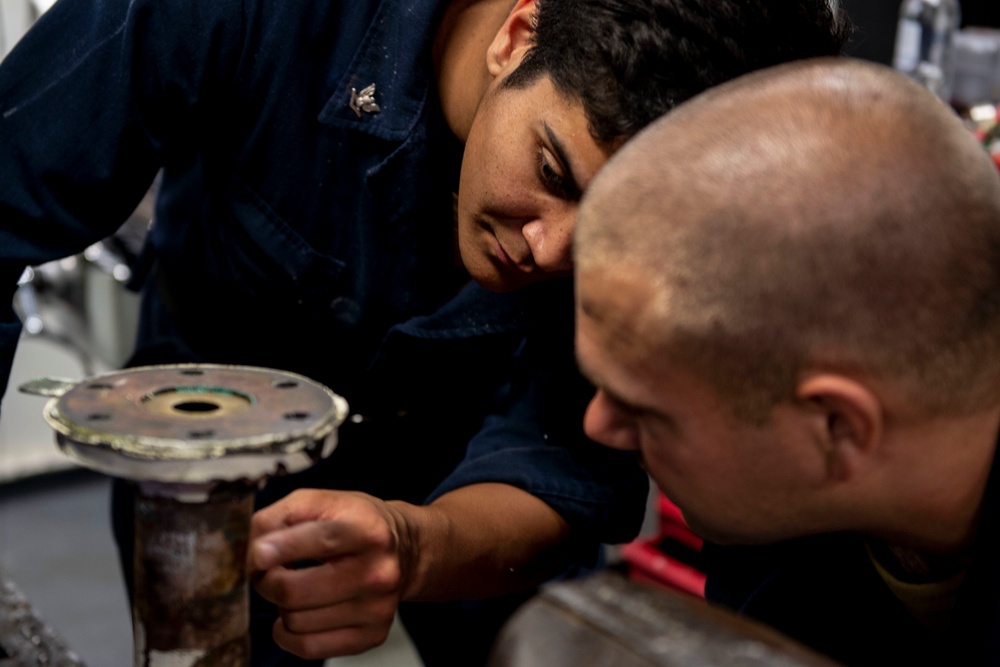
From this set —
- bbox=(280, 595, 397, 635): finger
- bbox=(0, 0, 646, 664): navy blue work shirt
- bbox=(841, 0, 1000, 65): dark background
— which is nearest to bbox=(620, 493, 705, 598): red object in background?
bbox=(0, 0, 646, 664): navy blue work shirt

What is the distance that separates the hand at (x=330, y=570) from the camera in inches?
35.8

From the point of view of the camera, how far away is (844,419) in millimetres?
852

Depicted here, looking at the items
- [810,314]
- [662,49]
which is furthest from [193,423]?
[662,49]

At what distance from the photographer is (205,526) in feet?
2.42

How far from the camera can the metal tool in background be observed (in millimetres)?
690

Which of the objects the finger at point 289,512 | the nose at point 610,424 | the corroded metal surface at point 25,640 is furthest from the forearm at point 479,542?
the corroded metal surface at point 25,640

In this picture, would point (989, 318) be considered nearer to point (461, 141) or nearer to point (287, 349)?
point (461, 141)

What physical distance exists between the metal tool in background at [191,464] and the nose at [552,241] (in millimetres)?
354

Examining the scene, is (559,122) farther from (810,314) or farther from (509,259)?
(810,314)

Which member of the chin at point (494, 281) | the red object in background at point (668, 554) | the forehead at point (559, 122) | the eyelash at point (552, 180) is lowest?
the red object in background at point (668, 554)

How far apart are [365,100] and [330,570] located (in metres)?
0.56

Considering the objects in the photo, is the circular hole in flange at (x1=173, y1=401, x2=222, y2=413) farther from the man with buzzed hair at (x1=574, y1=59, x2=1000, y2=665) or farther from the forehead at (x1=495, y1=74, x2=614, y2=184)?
the forehead at (x1=495, y1=74, x2=614, y2=184)

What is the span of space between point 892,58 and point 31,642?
7.09 feet

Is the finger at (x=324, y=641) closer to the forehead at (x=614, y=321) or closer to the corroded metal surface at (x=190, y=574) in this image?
the corroded metal surface at (x=190, y=574)
